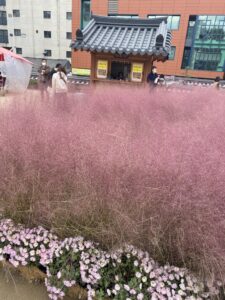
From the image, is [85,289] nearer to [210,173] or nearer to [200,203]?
[200,203]

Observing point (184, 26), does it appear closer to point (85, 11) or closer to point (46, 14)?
point (85, 11)

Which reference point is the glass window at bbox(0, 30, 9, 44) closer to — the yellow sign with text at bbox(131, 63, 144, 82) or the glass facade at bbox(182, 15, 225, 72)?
the glass facade at bbox(182, 15, 225, 72)

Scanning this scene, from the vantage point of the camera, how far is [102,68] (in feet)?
19.4

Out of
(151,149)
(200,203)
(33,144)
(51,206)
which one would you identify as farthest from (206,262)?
(33,144)

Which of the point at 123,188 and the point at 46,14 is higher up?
the point at 46,14

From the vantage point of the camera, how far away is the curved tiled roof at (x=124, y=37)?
5.36m

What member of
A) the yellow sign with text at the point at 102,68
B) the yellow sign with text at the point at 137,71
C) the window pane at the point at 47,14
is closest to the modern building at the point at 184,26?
the window pane at the point at 47,14

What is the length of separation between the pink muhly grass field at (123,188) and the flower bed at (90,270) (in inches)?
3.5

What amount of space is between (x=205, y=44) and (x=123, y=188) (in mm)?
21361

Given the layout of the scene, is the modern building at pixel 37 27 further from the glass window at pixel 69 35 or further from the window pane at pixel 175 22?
the window pane at pixel 175 22

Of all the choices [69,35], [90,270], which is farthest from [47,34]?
[90,270]

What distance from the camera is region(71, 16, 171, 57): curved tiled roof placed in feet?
17.6

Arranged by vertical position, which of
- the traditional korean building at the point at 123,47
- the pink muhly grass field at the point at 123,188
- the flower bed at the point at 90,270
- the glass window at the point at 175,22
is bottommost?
the flower bed at the point at 90,270

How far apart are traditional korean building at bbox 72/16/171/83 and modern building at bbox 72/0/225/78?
14097mm
